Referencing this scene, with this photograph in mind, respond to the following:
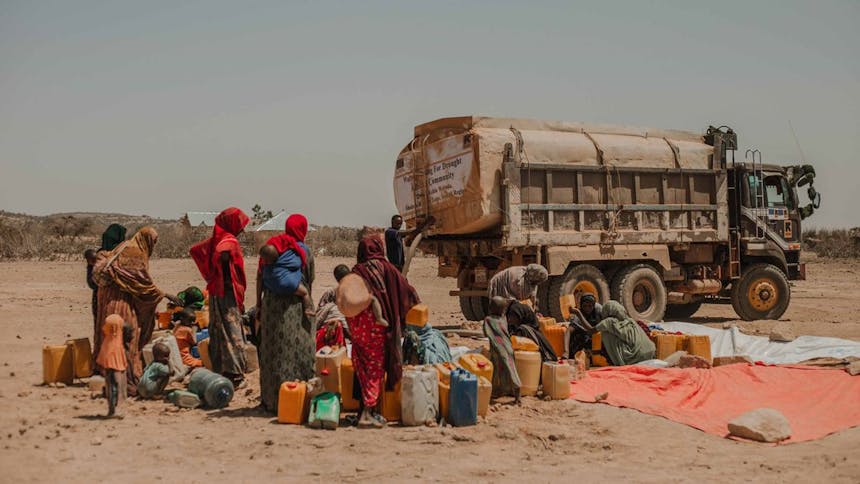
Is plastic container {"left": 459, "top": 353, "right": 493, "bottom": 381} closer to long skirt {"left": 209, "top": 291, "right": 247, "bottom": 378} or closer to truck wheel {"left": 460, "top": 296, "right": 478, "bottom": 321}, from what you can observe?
long skirt {"left": 209, "top": 291, "right": 247, "bottom": 378}

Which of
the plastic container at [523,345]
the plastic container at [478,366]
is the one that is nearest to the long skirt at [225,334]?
the plastic container at [478,366]

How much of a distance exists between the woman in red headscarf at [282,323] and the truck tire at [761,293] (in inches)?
385

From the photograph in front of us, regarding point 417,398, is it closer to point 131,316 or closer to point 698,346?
point 131,316

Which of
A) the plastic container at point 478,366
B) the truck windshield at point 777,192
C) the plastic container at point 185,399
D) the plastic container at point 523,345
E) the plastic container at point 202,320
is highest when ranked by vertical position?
the truck windshield at point 777,192

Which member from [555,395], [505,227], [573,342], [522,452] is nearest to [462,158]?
[505,227]

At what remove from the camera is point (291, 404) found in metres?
6.48

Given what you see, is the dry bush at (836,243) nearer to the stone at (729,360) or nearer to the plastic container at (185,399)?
the stone at (729,360)

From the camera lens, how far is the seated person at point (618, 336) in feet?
29.5

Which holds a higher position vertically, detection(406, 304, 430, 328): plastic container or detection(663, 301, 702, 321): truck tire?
detection(406, 304, 430, 328): plastic container

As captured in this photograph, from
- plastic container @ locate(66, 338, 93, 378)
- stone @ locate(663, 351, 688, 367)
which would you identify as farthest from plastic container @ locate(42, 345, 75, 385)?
stone @ locate(663, 351, 688, 367)

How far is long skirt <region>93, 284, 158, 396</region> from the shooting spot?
24.9 feet

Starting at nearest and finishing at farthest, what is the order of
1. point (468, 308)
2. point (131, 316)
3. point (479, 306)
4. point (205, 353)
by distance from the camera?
point (131, 316) → point (205, 353) → point (479, 306) → point (468, 308)

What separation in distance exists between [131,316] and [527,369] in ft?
11.7

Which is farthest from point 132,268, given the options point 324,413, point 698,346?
point 698,346
